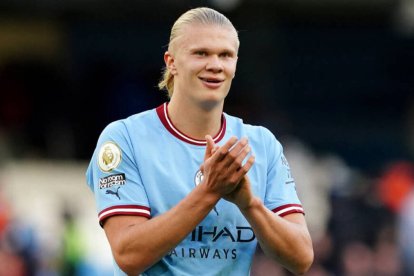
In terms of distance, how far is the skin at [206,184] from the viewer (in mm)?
5066

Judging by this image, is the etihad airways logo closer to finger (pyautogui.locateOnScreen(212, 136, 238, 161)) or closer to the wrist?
the wrist

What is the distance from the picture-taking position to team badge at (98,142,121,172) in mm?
5488

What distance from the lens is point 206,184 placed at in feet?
16.7

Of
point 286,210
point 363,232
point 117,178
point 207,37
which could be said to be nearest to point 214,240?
point 286,210

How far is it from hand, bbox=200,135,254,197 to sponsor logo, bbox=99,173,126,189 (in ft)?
1.63


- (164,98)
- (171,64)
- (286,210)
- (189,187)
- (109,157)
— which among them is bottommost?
(164,98)

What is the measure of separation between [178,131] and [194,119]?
97 mm

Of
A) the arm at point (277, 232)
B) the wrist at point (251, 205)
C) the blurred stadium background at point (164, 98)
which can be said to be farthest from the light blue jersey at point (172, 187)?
the blurred stadium background at point (164, 98)

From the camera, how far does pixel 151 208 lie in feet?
17.9

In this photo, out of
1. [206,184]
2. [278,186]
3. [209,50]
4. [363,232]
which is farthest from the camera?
[363,232]

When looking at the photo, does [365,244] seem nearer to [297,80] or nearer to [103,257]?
[103,257]

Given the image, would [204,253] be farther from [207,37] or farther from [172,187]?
[207,37]

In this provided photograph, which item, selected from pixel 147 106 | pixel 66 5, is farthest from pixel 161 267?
pixel 66 5

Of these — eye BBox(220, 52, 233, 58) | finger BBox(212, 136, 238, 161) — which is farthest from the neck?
finger BBox(212, 136, 238, 161)
